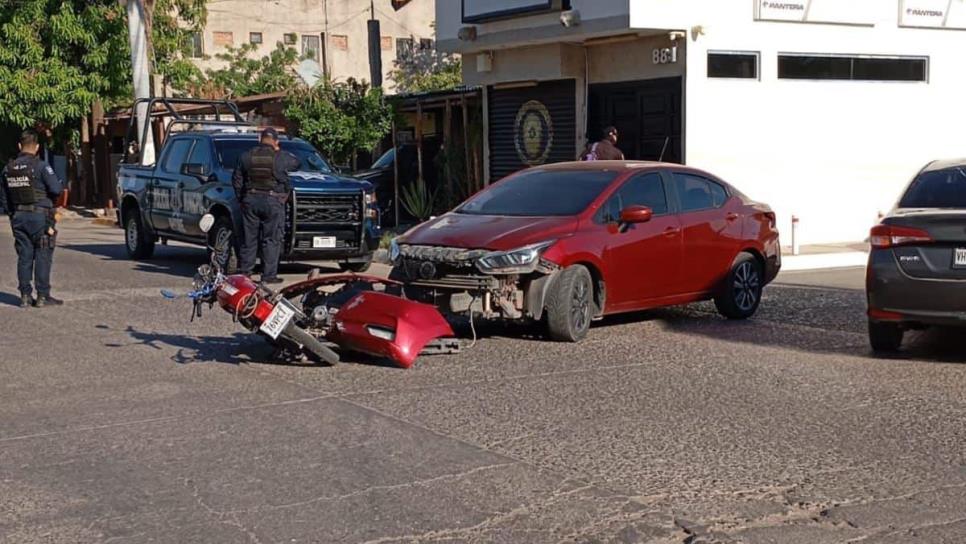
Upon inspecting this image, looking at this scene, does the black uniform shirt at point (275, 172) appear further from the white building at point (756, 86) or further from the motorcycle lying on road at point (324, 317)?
the white building at point (756, 86)

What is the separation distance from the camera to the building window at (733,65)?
65.7ft

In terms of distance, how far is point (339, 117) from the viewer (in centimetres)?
2478

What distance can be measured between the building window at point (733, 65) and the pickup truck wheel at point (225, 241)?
26.8 ft

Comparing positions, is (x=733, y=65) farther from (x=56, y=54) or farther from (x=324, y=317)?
(x=56, y=54)

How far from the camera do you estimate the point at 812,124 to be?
826 inches

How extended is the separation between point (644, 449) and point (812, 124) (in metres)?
14.9

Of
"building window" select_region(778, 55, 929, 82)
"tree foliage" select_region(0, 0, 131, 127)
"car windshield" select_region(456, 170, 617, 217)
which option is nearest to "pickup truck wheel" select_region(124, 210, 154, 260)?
"car windshield" select_region(456, 170, 617, 217)

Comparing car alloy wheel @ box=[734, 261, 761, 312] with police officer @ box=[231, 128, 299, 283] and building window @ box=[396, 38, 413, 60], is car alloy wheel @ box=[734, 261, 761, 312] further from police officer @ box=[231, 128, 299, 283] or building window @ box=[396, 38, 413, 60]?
building window @ box=[396, 38, 413, 60]

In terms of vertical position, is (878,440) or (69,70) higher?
(69,70)

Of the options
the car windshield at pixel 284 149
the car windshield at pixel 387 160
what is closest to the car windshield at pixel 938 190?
the car windshield at pixel 284 149

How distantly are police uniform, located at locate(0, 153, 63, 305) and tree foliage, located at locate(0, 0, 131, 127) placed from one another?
19.6 m

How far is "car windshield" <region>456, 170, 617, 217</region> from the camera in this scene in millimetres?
11520

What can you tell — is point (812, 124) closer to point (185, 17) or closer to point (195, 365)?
point (195, 365)

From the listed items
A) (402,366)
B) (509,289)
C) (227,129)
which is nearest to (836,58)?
(227,129)
